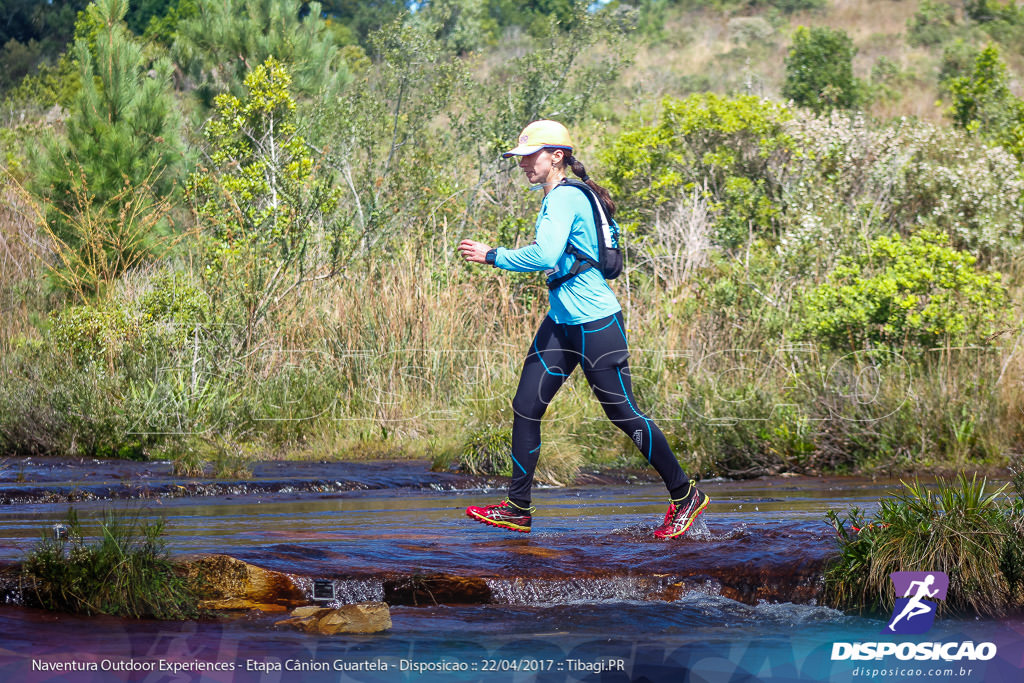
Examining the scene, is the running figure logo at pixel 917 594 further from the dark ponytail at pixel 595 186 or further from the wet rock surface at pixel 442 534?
the dark ponytail at pixel 595 186

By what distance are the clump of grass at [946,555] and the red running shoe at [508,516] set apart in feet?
6.50

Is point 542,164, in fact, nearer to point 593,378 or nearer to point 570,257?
point 570,257

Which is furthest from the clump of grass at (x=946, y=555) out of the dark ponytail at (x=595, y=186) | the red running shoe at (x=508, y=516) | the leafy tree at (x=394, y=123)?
Result: the leafy tree at (x=394, y=123)

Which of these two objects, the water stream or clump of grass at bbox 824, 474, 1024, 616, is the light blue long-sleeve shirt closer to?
the water stream

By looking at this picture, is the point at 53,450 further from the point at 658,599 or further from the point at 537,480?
the point at 658,599

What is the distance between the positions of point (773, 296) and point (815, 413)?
132 inches

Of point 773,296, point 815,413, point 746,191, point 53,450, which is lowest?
point 53,450

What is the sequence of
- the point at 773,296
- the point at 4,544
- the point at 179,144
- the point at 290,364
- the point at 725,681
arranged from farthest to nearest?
the point at 179,144 → the point at 773,296 → the point at 290,364 → the point at 4,544 → the point at 725,681

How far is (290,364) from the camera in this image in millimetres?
13133

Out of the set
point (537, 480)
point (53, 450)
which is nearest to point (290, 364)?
point (53, 450)

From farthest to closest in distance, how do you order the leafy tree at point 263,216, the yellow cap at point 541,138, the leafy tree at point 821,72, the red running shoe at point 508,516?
the leafy tree at point 821,72
the leafy tree at point 263,216
the red running shoe at point 508,516
the yellow cap at point 541,138

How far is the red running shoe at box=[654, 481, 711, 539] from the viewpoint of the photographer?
6812mm

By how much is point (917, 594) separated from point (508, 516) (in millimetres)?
2504

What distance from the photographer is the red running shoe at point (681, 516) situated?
6.81m
